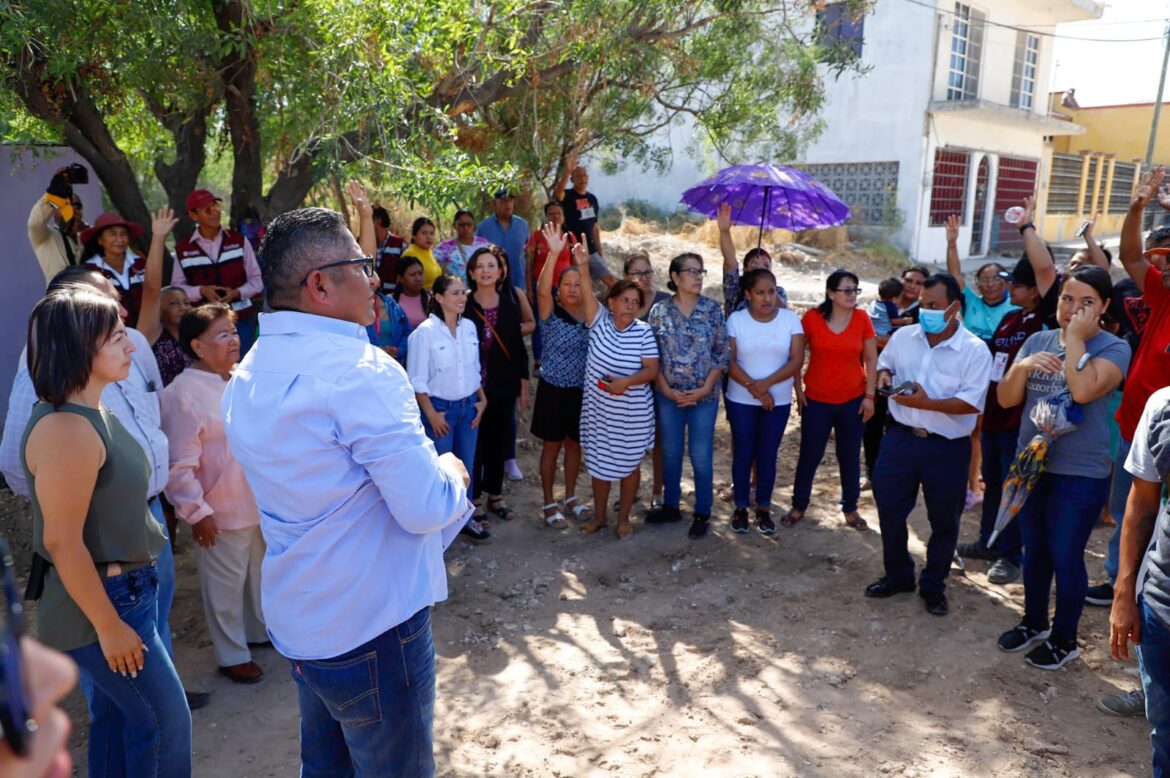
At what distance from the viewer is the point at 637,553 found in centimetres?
543

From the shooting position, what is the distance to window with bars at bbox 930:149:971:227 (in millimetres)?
18625

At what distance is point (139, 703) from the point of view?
242 centimetres

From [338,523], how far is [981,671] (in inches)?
132

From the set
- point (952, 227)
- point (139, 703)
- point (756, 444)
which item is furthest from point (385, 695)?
point (952, 227)

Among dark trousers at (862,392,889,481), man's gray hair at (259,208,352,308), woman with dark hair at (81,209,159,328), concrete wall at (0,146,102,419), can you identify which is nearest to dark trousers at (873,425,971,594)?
dark trousers at (862,392,889,481)

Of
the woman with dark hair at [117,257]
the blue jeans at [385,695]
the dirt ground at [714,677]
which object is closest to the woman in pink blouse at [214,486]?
the dirt ground at [714,677]

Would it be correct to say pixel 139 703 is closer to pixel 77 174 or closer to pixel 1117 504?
pixel 77 174

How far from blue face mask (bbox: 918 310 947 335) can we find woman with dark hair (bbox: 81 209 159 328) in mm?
4367

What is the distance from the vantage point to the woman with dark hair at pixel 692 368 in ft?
18.1

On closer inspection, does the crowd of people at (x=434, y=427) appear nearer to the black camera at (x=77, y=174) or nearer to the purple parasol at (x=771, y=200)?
the black camera at (x=77, y=174)

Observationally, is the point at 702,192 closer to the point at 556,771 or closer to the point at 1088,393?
the point at 1088,393

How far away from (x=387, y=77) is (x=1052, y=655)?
493 cm

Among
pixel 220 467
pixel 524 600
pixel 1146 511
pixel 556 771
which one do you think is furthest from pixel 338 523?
pixel 524 600

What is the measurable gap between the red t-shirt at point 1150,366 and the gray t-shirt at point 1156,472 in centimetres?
132
